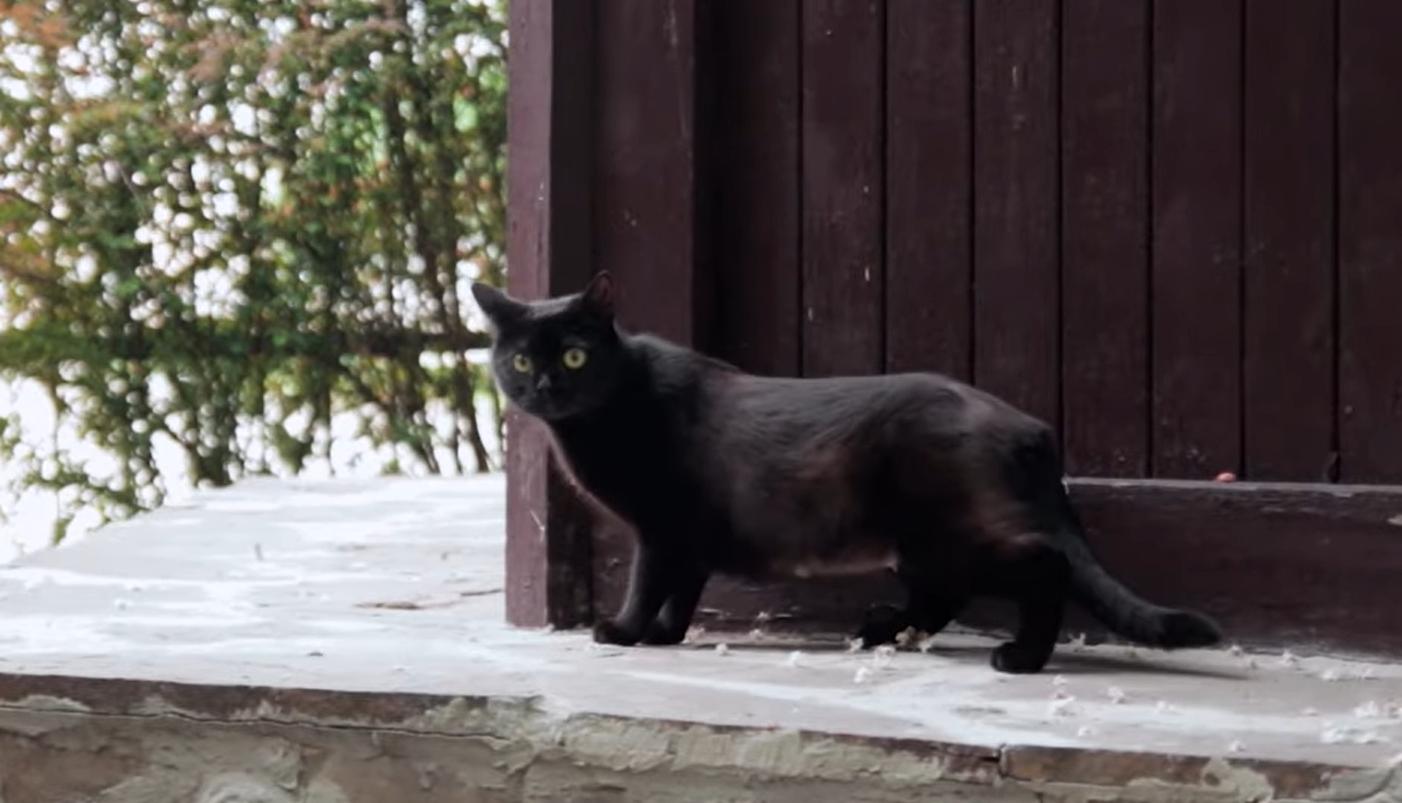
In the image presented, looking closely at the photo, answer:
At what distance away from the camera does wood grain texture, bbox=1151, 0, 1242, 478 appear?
308 cm

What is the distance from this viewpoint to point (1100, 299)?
316 centimetres

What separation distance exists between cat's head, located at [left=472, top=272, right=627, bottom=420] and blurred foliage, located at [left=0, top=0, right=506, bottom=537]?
3.62 meters

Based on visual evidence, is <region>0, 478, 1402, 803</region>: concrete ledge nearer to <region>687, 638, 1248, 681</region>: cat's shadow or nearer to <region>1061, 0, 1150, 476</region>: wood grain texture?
<region>687, 638, 1248, 681</region>: cat's shadow

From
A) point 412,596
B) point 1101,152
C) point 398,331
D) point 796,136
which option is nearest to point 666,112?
point 796,136

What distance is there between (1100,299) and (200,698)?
1478 mm

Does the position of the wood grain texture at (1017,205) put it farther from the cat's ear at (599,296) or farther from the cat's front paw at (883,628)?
the cat's ear at (599,296)

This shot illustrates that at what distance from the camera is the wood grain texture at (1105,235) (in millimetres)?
3137

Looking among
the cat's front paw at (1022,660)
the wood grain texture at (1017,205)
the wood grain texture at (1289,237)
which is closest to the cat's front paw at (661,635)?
the cat's front paw at (1022,660)

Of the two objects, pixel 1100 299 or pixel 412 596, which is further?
pixel 412 596

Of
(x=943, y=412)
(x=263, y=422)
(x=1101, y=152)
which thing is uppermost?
(x=1101, y=152)

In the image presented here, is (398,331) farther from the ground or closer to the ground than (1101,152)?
closer to the ground

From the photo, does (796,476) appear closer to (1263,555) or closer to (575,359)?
(575,359)

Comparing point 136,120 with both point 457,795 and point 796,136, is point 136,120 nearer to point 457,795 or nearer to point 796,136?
point 796,136

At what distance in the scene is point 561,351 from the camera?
9.81 ft
